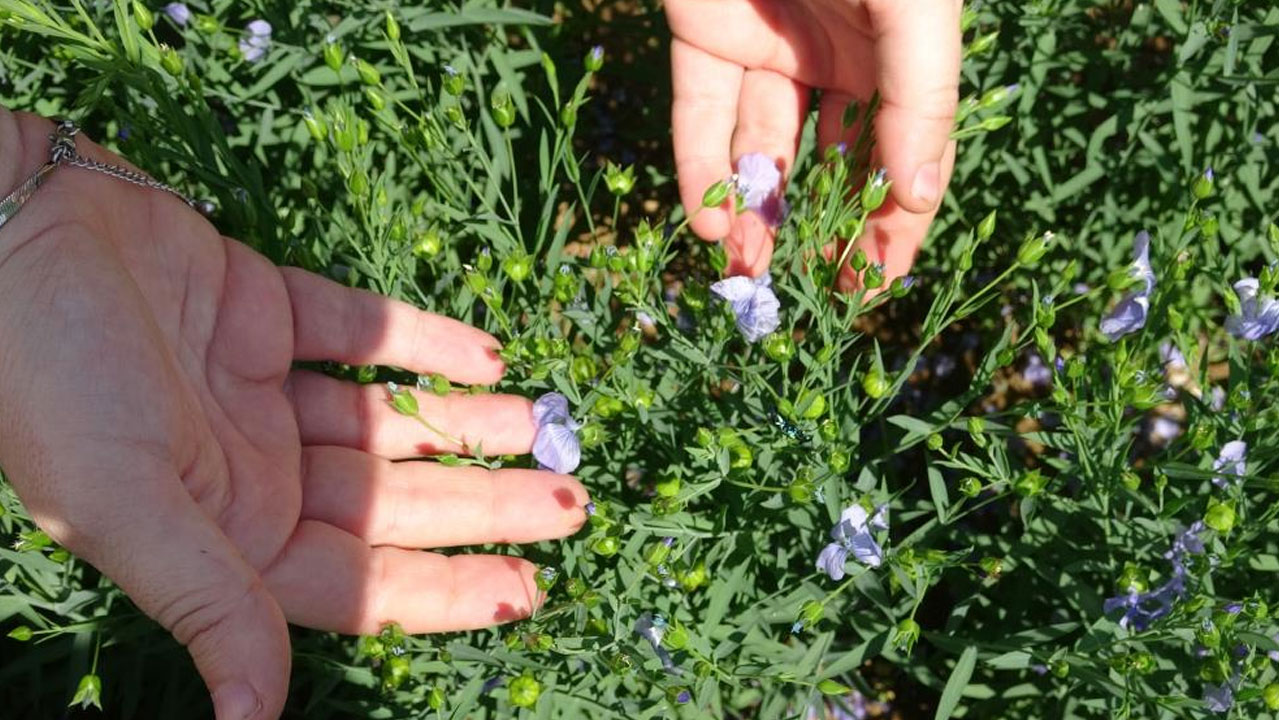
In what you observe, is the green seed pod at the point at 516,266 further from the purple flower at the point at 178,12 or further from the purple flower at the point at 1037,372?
the purple flower at the point at 1037,372

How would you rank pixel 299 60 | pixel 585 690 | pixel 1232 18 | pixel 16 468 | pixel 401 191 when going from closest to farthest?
pixel 16 468, pixel 585 690, pixel 1232 18, pixel 299 60, pixel 401 191

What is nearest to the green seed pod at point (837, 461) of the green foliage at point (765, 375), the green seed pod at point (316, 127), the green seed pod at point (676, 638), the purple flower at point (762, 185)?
the green foliage at point (765, 375)

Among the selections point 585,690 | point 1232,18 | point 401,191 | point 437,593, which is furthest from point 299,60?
point 1232,18

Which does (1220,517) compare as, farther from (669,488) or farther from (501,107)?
(501,107)

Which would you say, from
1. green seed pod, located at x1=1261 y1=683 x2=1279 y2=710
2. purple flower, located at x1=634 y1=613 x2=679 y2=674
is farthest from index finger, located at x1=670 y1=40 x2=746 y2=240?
green seed pod, located at x1=1261 y1=683 x2=1279 y2=710

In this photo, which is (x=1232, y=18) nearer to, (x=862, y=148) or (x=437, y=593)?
(x=862, y=148)

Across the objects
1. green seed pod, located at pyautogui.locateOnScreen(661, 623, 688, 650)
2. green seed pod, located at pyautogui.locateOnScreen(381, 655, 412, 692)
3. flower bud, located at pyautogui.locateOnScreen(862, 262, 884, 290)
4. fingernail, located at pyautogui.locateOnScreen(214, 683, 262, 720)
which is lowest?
green seed pod, located at pyautogui.locateOnScreen(381, 655, 412, 692)

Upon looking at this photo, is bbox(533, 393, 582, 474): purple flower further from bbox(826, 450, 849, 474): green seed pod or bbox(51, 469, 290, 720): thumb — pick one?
bbox(51, 469, 290, 720): thumb

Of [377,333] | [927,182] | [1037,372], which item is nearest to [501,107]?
[377,333]
